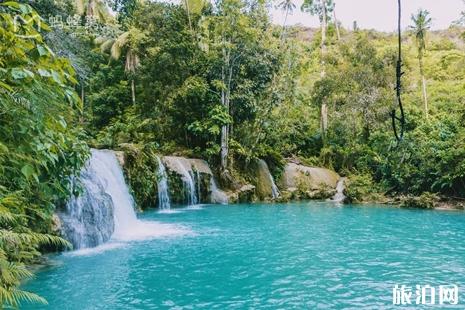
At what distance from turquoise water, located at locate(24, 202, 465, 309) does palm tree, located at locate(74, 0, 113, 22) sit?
16.4m

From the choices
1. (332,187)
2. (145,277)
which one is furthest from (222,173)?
(145,277)

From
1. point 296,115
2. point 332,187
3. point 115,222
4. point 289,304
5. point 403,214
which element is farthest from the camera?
point 296,115

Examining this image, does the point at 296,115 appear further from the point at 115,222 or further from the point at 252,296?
the point at 252,296

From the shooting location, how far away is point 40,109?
7.79ft

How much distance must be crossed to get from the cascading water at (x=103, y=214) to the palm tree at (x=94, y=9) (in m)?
12.0

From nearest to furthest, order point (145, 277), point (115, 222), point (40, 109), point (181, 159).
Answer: point (40, 109) → point (145, 277) → point (115, 222) → point (181, 159)

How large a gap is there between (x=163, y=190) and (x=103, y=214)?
716 centimetres

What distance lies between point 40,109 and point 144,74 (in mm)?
19969

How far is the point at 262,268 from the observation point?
7.93 meters

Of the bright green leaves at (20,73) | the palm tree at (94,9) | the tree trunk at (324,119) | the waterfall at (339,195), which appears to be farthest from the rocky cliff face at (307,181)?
the bright green leaves at (20,73)

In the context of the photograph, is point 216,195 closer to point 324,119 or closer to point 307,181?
point 307,181

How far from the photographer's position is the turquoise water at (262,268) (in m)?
6.16

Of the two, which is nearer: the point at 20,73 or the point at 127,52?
the point at 20,73

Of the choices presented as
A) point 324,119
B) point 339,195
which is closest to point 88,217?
point 339,195
